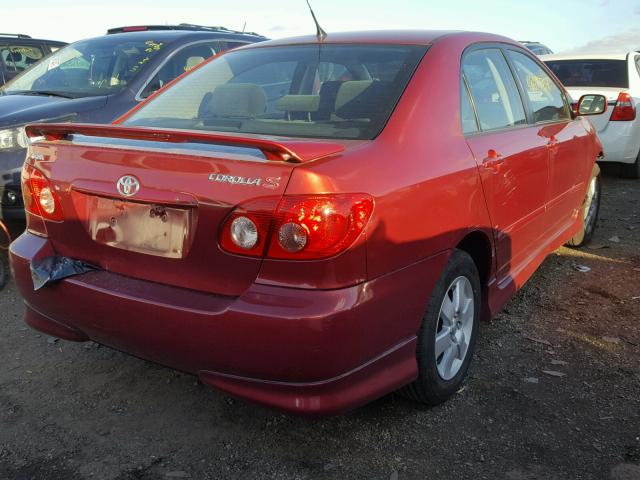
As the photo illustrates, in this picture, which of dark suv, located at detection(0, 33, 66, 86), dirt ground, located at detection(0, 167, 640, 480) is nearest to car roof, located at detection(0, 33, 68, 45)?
dark suv, located at detection(0, 33, 66, 86)

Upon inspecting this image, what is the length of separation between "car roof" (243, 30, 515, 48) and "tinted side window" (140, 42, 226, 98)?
7.39 feet

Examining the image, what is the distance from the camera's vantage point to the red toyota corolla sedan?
2174 millimetres

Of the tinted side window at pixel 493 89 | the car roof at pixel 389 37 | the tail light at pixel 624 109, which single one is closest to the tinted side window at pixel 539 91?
the tinted side window at pixel 493 89

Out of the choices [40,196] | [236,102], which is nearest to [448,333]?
[236,102]

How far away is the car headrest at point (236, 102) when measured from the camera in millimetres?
3027

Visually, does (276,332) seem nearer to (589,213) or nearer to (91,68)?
(589,213)

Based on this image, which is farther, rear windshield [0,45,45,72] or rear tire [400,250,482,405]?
rear windshield [0,45,45,72]

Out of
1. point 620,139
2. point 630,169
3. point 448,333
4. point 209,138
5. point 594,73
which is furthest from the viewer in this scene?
point 630,169

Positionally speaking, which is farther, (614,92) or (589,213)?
(614,92)

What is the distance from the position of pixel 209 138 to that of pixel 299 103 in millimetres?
716

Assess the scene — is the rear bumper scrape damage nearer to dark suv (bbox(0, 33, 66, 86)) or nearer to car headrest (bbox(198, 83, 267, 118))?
car headrest (bbox(198, 83, 267, 118))

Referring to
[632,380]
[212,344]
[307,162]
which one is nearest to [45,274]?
[212,344]

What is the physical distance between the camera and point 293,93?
10.3ft

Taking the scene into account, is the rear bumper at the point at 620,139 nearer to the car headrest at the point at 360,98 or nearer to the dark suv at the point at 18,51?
the car headrest at the point at 360,98
